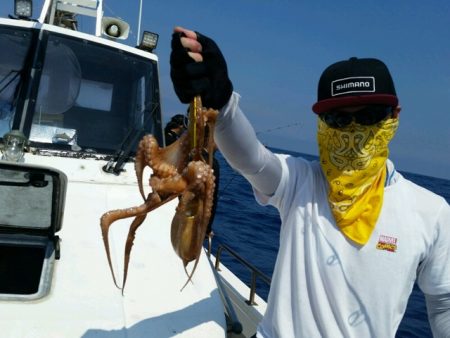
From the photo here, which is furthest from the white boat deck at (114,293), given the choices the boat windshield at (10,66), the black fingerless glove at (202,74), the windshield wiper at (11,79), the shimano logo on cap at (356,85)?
the shimano logo on cap at (356,85)

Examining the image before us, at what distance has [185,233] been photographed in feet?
5.46

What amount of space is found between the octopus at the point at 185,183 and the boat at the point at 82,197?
3.80 feet

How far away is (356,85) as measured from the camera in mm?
2057

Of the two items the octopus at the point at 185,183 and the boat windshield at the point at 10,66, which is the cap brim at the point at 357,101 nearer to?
the octopus at the point at 185,183

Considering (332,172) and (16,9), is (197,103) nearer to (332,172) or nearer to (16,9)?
(332,172)

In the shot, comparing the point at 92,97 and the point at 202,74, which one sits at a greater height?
the point at 92,97

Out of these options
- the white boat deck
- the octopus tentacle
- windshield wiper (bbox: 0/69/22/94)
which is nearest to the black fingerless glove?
the octopus tentacle

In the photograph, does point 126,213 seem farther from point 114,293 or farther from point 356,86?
point 114,293

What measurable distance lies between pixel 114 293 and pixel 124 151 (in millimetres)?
1834

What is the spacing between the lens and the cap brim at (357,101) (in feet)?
6.69

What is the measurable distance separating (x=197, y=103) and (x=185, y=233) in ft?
1.61

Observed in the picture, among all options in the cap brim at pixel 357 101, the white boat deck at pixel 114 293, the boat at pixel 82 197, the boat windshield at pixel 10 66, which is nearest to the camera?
the cap brim at pixel 357 101

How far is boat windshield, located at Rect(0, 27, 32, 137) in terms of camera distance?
164 inches

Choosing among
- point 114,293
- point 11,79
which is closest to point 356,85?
point 114,293
